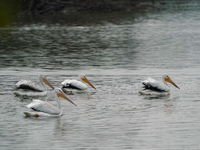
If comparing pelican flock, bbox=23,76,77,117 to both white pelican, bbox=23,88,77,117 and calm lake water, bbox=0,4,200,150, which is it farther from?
calm lake water, bbox=0,4,200,150

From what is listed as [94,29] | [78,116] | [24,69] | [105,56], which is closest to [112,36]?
[94,29]

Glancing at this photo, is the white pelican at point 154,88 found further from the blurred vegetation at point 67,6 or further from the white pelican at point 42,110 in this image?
the blurred vegetation at point 67,6

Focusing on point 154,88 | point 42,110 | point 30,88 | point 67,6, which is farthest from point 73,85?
point 67,6

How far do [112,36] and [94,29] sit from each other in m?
5.03

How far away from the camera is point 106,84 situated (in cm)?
1692

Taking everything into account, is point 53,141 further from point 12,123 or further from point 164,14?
point 164,14

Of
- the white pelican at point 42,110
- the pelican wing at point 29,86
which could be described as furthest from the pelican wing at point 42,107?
the pelican wing at point 29,86

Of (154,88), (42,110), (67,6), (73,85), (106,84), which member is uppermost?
Result: (42,110)

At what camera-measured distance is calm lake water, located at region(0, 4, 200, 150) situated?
10.8 m

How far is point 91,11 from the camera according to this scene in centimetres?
5416

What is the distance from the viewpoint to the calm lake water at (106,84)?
10766 mm

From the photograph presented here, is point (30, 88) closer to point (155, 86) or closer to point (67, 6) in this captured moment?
point (155, 86)

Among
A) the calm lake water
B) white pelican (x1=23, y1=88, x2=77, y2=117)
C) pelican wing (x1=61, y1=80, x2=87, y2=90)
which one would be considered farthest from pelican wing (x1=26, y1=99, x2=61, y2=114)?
pelican wing (x1=61, y1=80, x2=87, y2=90)

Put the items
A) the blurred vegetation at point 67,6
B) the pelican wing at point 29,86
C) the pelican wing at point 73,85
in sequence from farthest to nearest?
1. the blurred vegetation at point 67,6
2. the pelican wing at point 73,85
3. the pelican wing at point 29,86
